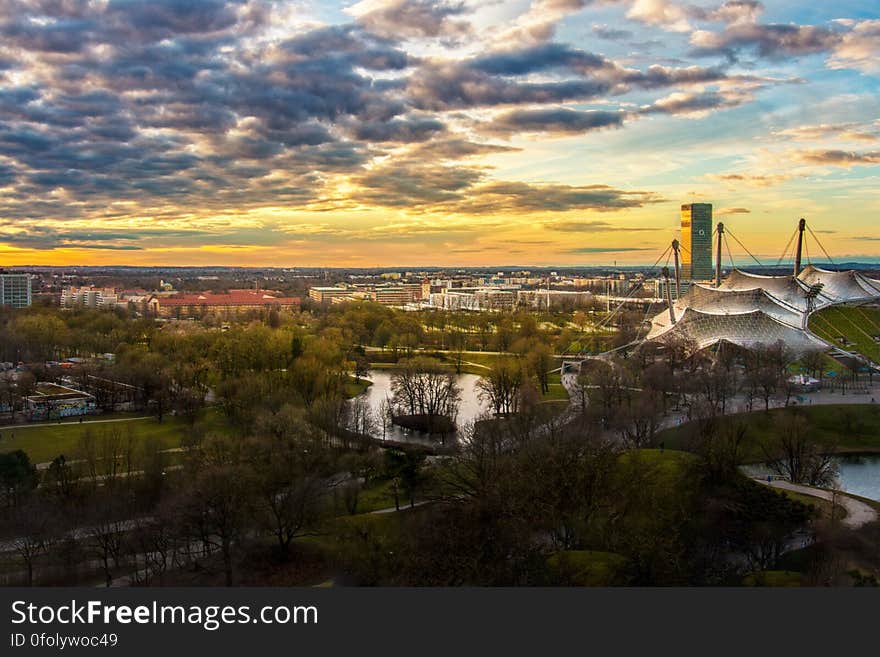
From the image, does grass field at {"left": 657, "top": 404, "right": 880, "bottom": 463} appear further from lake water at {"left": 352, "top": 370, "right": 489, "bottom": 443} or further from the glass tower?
the glass tower

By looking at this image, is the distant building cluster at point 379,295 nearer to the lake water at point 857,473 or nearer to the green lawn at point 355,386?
the green lawn at point 355,386

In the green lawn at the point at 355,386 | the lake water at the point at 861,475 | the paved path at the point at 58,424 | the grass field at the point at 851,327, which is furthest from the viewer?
the grass field at the point at 851,327

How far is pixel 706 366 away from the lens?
132ft

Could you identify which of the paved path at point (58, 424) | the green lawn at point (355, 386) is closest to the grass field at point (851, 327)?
the green lawn at point (355, 386)

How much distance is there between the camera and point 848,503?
1936cm

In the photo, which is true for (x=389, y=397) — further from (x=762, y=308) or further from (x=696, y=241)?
(x=696, y=241)

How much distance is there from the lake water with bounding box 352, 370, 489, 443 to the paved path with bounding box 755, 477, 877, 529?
1323cm

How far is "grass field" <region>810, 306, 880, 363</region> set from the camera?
4516 cm

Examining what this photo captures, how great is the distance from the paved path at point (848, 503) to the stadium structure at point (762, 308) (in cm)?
2384

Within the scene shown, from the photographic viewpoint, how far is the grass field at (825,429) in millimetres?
27469

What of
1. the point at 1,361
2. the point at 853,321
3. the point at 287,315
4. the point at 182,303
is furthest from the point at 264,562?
the point at 182,303

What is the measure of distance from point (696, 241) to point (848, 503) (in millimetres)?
131065

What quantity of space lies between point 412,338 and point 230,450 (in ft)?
117

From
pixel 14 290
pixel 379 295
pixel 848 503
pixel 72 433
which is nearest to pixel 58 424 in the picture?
pixel 72 433
